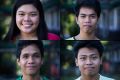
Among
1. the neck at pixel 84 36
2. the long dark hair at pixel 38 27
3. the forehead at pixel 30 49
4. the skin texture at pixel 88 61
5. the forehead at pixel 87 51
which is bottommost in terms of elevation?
the skin texture at pixel 88 61

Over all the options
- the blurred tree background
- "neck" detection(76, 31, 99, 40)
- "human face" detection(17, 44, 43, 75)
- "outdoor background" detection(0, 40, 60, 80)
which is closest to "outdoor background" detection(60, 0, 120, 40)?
"neck" detection(76, 31, 99, 40)

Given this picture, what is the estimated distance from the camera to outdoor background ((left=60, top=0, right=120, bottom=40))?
2.47 m

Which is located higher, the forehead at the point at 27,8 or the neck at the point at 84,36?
the forehead at the point at 27,8

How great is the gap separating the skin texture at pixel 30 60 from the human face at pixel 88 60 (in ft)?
0.97

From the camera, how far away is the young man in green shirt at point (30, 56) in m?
2.47

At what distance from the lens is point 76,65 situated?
2477mm

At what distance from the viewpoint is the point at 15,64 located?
2.50 metres

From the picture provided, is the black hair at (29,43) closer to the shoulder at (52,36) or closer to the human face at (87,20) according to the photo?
the shoulder at (52,36)

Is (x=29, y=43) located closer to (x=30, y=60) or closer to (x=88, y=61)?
(x=30, y=60)

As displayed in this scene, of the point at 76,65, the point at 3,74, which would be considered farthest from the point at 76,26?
the point at 3,74

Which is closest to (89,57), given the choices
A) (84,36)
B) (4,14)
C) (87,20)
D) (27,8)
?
(84,36)

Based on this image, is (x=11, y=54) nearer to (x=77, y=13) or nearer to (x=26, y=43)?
(x=26, y=43)

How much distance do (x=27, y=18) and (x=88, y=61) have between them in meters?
0.56

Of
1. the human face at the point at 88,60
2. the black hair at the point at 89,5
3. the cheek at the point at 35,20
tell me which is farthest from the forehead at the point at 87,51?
the cheek at the point at 35,20
